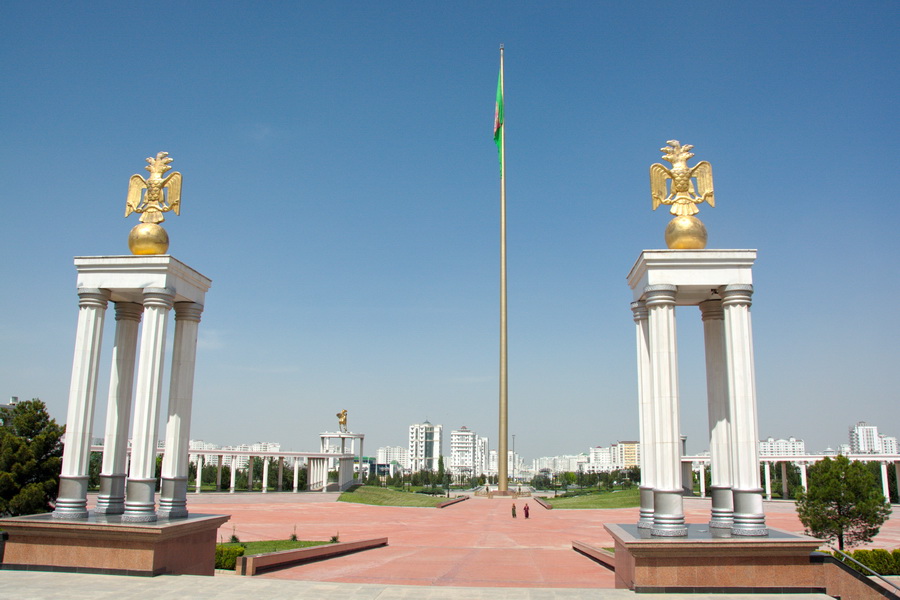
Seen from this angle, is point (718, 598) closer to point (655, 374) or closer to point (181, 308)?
point (655, 374)

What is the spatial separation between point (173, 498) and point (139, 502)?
60.0 inches

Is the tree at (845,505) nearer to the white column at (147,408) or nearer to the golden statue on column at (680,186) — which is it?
the golden statue on column at (680,186)

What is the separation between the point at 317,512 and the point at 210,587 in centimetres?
3225

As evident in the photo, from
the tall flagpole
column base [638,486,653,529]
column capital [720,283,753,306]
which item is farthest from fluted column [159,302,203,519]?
the tall flagpole

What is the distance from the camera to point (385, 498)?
55.5 m

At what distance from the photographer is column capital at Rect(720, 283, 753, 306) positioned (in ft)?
48.2

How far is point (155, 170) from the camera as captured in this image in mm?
17438

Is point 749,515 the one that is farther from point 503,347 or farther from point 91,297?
point 503,347

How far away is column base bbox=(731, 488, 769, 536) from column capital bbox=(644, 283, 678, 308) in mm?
4305

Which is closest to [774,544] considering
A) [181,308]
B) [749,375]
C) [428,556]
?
[749,375]

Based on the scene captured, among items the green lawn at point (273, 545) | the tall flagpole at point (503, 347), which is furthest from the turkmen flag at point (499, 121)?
the green lawn at point (273, 545)

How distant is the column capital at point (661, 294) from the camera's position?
48.4ft

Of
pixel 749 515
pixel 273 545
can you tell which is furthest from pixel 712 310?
pixel 273 545

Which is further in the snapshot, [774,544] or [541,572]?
[541,572]
